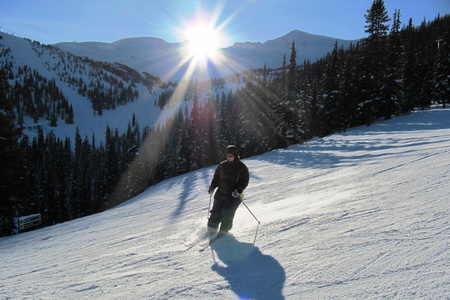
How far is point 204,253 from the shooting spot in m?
4.64

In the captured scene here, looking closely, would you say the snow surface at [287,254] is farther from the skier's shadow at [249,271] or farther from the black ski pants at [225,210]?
the black ski pants at [225,210]

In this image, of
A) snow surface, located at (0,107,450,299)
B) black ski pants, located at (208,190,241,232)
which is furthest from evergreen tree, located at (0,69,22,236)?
black ski pants, located at (208,190,241,232)

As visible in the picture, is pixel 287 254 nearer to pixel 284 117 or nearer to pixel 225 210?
pixel 225 210

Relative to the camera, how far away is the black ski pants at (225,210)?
5.43 metres

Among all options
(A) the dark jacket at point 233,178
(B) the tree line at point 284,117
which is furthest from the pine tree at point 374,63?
(A) the dark jacket at point 233,178

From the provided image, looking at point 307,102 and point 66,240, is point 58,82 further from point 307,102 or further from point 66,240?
point 66,240

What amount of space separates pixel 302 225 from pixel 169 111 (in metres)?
177

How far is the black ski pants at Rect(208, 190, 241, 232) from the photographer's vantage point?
5.43 m

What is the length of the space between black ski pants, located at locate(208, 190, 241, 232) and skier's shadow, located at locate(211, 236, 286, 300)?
0.64 metres

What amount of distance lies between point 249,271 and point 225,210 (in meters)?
1.78

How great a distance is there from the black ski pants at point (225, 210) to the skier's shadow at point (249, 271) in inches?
25.4

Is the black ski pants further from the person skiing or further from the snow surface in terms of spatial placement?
the snow surface

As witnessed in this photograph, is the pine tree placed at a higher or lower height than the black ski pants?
higher

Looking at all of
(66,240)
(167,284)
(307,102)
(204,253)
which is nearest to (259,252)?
(204,253)
